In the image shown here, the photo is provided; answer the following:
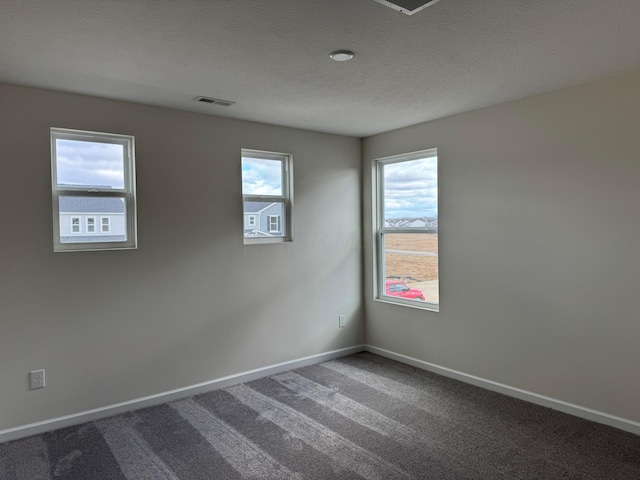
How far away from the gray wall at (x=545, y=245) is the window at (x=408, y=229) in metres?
0.16

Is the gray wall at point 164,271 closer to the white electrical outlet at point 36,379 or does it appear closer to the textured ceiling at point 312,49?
the white electrical outlet at point 36,379

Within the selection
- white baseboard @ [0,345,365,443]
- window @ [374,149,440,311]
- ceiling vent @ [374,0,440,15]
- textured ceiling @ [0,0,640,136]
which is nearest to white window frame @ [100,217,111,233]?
textured ceiling @ [0,0,640,136]

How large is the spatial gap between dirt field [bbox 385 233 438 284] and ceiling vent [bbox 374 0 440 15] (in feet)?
8.52

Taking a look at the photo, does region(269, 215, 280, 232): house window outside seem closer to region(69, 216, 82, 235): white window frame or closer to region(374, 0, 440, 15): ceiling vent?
region(69, 216, 82, 235): white window frame

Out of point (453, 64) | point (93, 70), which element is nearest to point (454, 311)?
point (453, 64)

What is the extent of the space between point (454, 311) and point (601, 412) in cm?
134

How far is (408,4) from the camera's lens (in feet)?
6.32

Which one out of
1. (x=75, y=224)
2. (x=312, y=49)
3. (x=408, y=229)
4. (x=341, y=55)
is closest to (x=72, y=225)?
(x=75, y=224)

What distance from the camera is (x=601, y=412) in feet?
10.2

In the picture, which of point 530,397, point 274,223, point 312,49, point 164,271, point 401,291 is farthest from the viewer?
point 401,291

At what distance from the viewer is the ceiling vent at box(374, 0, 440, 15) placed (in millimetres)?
1903

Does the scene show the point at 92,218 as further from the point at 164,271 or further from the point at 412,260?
the point at 412,260

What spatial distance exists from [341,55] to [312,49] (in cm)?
18

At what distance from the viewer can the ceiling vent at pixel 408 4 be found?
190 centimetres
